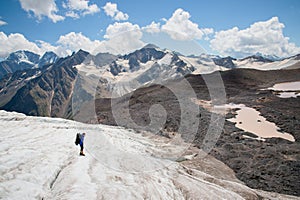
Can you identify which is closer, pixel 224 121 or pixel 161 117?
pixel 224 121

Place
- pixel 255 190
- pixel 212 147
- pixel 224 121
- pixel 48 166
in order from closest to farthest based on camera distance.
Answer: pixel 48 166, pixel 255 190, pixel 212 147, pixel 224 121

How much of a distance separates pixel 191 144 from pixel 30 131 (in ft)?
60.3

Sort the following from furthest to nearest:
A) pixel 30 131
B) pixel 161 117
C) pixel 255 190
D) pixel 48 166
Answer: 1. pixel 161 117
2. pixel 30 131
3. pixel 255 190
4. pixel 48 166

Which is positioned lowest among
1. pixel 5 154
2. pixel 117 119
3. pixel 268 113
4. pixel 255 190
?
pixel 255 190

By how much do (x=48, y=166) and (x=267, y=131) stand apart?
2626cm

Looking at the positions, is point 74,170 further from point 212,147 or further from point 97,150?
point 212,147

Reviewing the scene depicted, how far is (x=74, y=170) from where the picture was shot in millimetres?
16297

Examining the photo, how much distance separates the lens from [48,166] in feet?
52.6

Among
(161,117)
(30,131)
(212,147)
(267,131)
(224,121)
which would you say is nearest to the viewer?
(30,131)

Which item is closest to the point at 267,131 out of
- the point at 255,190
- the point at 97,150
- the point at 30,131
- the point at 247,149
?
the point at 247,149

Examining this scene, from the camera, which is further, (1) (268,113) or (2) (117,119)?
(2) (117,119)

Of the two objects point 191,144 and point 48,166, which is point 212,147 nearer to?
point 191,144

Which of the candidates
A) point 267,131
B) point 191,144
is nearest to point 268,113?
point 267,131

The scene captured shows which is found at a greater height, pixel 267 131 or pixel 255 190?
pixel 267 131
